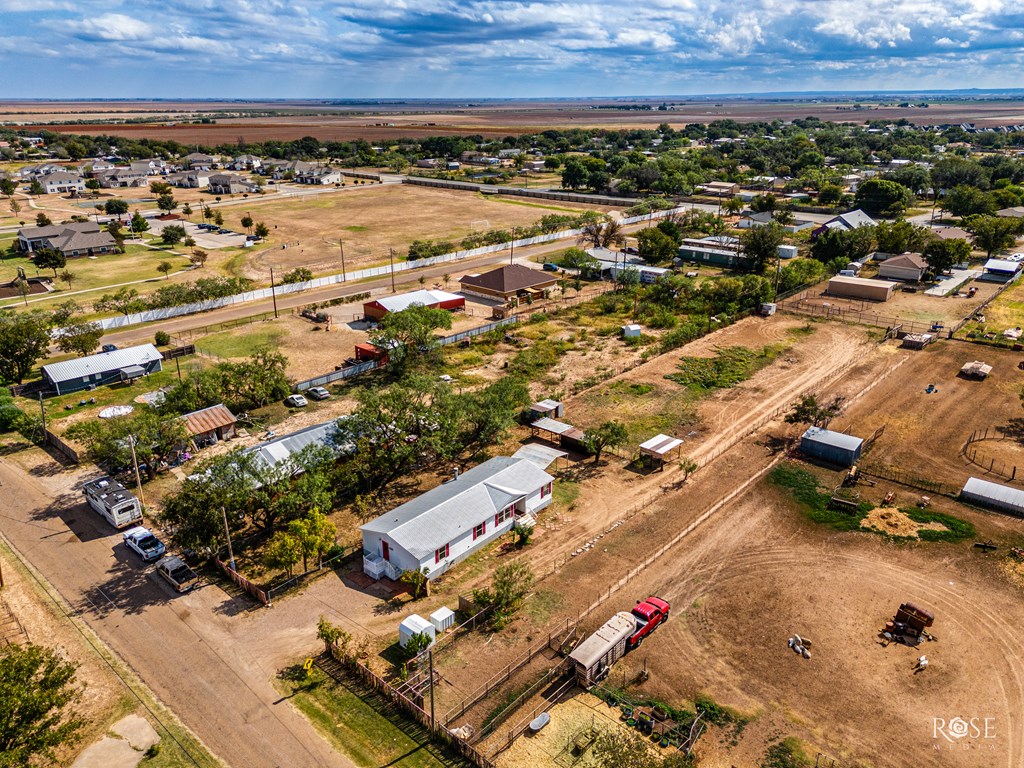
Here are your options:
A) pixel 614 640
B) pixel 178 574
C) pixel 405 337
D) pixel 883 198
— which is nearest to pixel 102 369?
pixel 405 337

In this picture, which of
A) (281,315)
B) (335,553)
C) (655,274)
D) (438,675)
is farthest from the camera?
(655,274)

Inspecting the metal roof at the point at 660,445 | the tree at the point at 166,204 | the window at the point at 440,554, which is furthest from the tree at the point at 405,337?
the tree at the point at 166,204

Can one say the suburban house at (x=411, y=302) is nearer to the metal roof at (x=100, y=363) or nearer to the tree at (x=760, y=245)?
the metal roof at (x=100, y=363)

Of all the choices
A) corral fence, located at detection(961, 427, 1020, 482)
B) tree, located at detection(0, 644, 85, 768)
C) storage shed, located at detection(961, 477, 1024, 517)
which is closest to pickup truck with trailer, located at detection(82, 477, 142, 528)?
tree, located at detection(0, 644, 85, 768)

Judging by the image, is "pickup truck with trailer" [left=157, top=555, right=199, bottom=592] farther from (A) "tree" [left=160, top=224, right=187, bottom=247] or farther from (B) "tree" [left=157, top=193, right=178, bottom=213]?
(B) "tree" [left=157, top=193, right=178, bottom=213]

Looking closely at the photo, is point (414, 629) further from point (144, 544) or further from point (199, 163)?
point (199, 163)

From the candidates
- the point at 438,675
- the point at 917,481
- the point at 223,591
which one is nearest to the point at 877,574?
the point at 917,481

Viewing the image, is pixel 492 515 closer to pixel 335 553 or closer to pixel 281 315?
pixel 335 553
